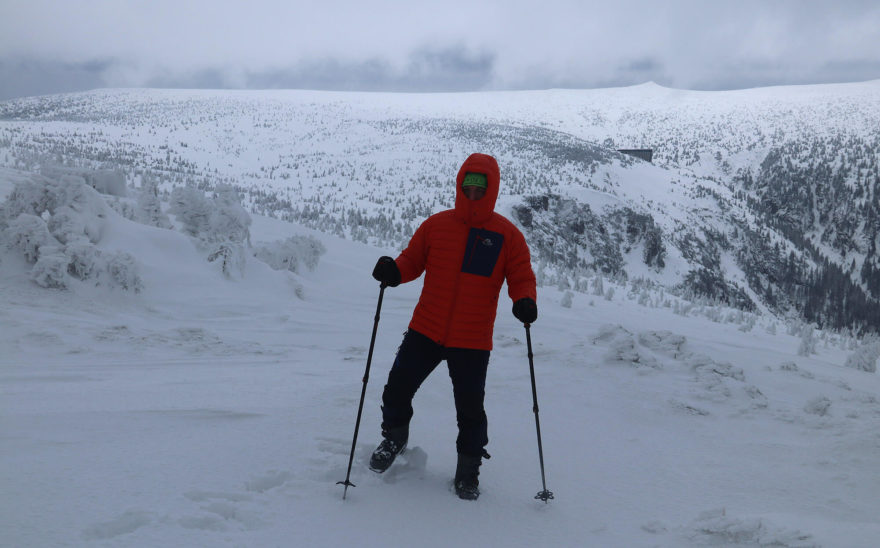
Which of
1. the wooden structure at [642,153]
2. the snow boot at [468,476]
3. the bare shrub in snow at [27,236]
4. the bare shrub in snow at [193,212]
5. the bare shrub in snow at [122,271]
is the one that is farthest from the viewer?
the wooden structure at [642,153]

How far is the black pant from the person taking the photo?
2684 millimetres

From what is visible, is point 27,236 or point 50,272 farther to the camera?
point 27,236

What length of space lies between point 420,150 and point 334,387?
Answer: 41.1 meters

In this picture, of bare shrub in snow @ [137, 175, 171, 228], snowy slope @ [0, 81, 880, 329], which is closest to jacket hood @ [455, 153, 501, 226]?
bare shrub in snow @ [137, 175, 171, 228]

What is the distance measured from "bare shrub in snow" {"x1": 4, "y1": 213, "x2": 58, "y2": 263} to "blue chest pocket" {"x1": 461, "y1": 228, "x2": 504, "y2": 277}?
550 cm

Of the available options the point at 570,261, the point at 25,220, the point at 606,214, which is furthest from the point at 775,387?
the point at 606,214

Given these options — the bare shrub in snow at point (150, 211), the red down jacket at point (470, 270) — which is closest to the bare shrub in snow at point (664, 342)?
the red down jacket at point (470, 270)

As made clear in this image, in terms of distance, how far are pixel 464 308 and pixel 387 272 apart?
0.46m

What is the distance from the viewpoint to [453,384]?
271 cm

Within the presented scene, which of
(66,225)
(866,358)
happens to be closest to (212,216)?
(66,225)

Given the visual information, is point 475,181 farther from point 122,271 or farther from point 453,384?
point 122,271

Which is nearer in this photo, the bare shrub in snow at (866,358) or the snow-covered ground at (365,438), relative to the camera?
the snow-covered ground at (365,438)

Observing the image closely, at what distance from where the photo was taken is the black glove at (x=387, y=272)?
2.74 m

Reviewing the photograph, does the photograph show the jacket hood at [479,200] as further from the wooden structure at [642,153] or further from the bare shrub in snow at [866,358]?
the wooden structure at [642,153]
